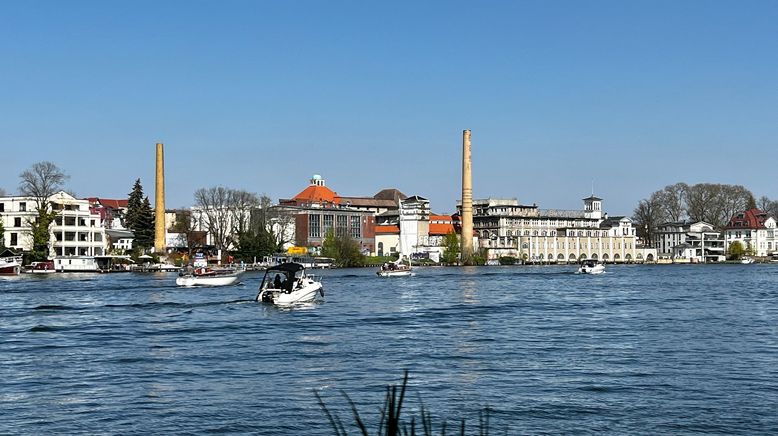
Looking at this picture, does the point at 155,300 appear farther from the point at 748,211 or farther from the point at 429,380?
the point at 748,211

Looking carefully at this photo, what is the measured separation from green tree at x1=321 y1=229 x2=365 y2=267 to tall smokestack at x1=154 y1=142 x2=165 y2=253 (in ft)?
75.0

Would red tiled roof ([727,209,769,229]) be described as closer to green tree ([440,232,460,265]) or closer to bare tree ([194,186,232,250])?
green tree ([440,232,460,265])

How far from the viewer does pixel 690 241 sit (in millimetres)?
163875

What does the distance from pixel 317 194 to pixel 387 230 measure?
17.6m

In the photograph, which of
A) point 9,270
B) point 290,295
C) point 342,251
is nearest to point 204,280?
point 290,295

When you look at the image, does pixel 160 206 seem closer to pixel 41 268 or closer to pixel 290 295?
pixel 41 268

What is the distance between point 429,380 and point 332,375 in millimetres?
2252

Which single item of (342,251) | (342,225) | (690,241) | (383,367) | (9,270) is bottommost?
(383,367)

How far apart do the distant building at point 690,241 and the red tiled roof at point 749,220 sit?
Result: 3.98m

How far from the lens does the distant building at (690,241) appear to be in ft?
539

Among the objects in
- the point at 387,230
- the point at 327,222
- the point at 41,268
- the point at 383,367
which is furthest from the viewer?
the point at 387,230

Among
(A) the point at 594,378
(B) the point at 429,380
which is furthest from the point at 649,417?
(B) the point at 429,380

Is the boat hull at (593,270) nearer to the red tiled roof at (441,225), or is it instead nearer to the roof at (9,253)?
the red tiled roof at (441,225)

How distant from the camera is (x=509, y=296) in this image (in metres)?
54.1
